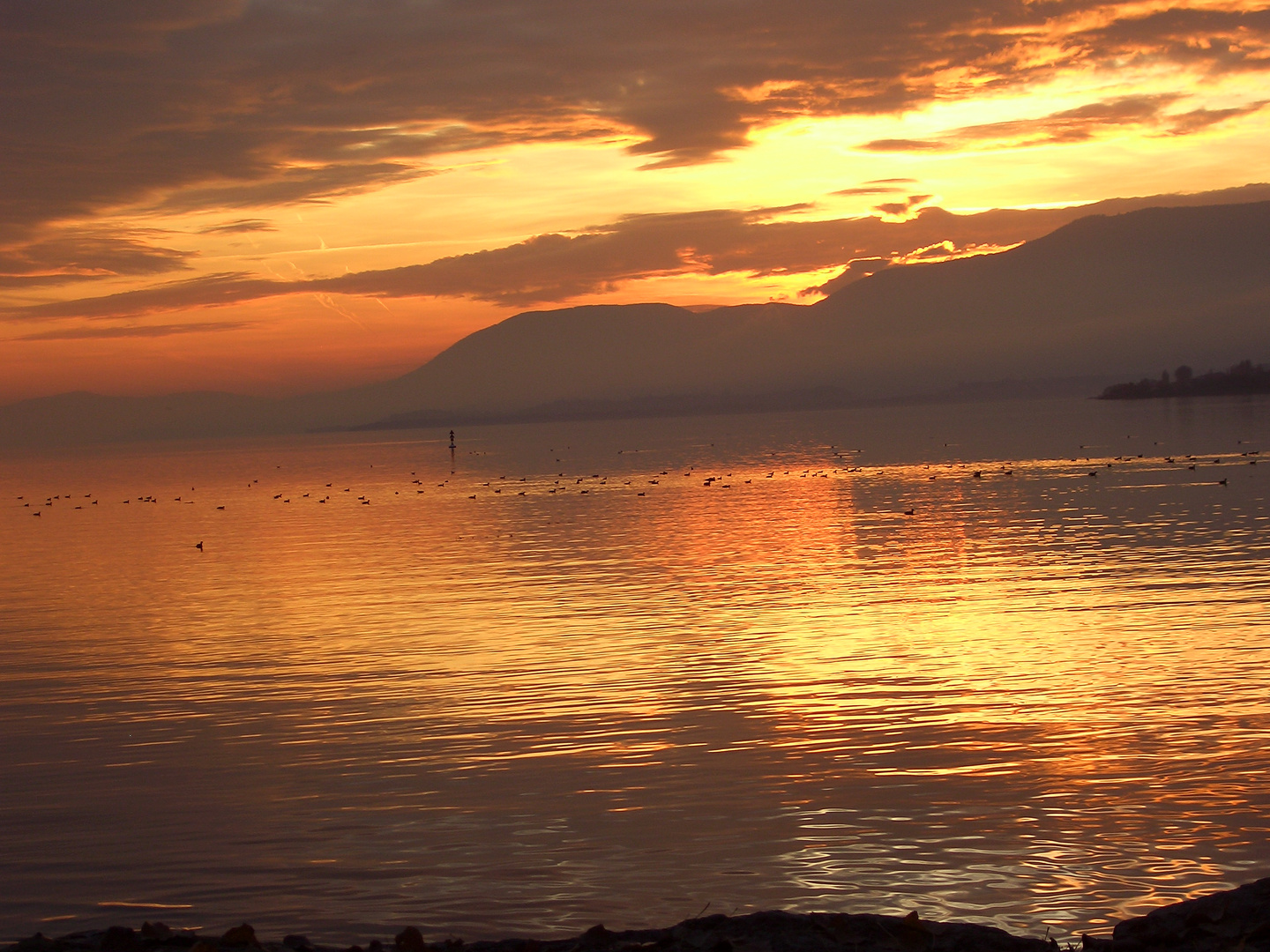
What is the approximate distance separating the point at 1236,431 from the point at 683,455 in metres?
50.6

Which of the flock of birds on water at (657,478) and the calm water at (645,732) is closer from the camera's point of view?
the calm water at (645,732)

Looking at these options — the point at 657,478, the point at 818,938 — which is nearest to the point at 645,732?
the point at 818,938

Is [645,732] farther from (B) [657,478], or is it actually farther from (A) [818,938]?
(B) [657,478]

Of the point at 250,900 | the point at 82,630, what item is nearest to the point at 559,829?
the point at 250,900

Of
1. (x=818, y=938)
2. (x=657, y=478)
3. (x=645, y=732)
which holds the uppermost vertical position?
(x=657, y=478)

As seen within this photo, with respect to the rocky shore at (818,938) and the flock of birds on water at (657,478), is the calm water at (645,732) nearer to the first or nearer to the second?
the rocky shore at (818,938)

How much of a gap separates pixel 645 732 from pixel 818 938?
7801mm

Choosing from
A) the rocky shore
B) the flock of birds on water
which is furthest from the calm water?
the flock of birds on water

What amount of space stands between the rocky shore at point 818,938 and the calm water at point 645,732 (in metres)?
0.87

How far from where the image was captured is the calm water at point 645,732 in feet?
38.4

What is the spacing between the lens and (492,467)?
117062 millimetres

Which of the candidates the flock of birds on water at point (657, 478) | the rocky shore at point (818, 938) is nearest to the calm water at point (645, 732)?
the rocky shore at point (818, 938)

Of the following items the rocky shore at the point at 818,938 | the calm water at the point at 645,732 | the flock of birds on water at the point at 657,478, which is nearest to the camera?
the rocky shore at the point at 818,938

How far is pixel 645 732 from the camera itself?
56.4 ft
